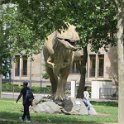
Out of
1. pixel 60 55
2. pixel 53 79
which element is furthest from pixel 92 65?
pixel 60 55

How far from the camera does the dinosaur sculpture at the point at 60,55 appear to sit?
89.7ft

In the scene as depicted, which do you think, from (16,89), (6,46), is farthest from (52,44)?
(16,89)

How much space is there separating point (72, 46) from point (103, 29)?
978 centimetres

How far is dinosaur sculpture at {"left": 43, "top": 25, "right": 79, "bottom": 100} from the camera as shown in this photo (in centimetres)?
2733

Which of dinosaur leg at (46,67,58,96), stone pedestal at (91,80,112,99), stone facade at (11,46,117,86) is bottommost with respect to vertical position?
stone pedestal at (91,80,112,99)

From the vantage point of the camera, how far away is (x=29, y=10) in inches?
713

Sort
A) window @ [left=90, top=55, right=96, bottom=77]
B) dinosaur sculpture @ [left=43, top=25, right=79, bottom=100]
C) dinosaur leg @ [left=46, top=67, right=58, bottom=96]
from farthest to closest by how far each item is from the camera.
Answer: window @ [left=90, top=55, right=96, bottom=77]
dinosaur leg @ [left=46, top=67, right=58, bottom=96]
dinosaur sculpture @ [left=43, top=25, right=79, bottom=100]

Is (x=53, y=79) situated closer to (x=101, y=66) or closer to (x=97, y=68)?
(x=97, y=68)

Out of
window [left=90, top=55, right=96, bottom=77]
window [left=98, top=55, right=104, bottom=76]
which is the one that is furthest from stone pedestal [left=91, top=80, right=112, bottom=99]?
window [left=90, top=55, right=96, bottom=77]

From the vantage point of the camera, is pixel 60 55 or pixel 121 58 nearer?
pixel 121 58

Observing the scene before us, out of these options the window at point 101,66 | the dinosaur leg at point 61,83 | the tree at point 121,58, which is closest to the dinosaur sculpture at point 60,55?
the dinosaur leg at point 61,83

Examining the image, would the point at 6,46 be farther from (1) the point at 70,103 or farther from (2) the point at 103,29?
(1) the point at 70,103

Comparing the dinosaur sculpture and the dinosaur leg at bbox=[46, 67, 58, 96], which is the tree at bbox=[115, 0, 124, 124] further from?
the dinosaur leg at bbox=[46, 67, 58, 96]

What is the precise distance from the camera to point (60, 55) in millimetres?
28188
